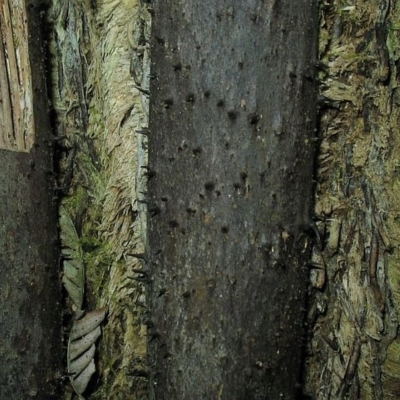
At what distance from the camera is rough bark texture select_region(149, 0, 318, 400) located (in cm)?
160

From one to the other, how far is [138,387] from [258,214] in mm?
819

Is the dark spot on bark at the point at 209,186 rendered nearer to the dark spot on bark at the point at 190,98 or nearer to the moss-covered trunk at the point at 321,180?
the moss-covered trunk at the point at 321,180

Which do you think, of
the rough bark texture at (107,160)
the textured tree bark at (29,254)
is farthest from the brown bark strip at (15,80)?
the rough bark texture at (107,160)

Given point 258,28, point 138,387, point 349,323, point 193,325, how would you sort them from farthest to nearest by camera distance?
point 138,387, point 349,323, point 193,325, point 258,28

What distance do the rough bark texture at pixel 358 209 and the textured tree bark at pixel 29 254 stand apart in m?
0.81

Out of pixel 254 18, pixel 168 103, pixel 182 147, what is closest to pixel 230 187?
pixel 182 147

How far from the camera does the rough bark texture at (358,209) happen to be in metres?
1.87

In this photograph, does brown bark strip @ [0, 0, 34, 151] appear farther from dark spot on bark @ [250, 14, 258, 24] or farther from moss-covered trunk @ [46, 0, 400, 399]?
dark spot on bark @ [250, 14, 258, 24]

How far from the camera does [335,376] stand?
1975mm

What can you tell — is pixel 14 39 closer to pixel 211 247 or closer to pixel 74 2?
pixel 74 2

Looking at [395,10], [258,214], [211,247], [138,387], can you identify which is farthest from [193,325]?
[395,10]

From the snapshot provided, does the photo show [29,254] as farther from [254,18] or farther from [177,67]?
[254,18]

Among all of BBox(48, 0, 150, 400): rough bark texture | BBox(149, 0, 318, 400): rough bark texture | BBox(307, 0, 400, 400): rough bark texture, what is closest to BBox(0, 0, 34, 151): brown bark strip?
BBox(48, 0, 150, 400): rough bark texture

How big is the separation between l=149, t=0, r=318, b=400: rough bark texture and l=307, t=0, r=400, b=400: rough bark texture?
244 millimetres
